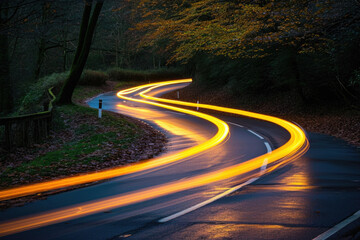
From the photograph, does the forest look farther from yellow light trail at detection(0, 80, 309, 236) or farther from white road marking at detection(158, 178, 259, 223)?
white road marking at detection(158, 178, 259, 223)

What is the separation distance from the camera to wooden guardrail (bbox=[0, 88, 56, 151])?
456 inches

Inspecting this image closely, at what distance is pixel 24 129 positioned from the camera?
12703 millimetres

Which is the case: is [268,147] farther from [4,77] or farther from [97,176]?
[4,77]

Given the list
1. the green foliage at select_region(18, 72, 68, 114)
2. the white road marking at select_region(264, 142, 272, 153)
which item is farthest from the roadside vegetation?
the green foliage at select_region(18, 72, 68, 114)

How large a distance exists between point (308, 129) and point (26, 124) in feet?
48.1

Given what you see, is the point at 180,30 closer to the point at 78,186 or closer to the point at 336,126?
the point at 336,126

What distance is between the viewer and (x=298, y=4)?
50.9ft

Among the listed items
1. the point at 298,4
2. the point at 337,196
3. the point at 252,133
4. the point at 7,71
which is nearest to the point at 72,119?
the point at 7,71

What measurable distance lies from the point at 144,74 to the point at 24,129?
5249cm

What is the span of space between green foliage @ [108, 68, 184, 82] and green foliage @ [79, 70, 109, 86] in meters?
9.07

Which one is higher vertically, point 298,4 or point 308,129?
point 298,4

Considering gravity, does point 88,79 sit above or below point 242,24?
below

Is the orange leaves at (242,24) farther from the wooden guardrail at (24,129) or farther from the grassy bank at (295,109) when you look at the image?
the wooden guardrail at (24,129)

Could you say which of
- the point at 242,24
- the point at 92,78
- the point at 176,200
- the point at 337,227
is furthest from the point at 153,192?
the point at 92,78
